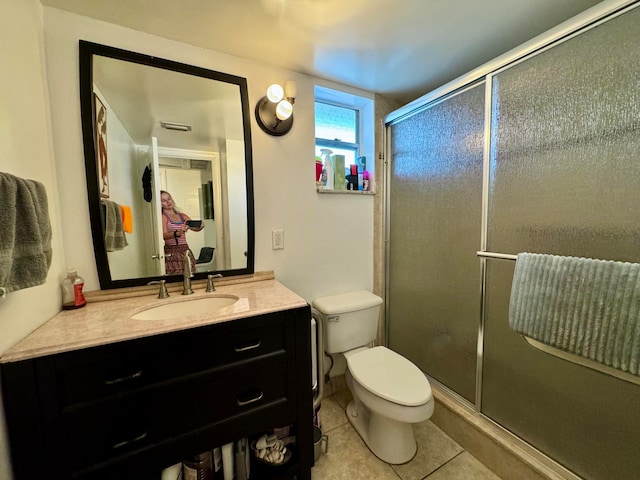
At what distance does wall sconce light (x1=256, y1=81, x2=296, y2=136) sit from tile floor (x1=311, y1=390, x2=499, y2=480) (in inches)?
69.4

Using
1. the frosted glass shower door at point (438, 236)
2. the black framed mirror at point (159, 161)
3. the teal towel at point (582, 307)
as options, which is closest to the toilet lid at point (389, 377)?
the frosted glass shower door at point (438, 236)

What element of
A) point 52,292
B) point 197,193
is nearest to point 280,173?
point 197,193

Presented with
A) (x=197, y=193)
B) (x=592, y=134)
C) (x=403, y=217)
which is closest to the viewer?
(x=592, y=134)

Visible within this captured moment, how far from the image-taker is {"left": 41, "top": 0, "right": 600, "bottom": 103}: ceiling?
1.00 m

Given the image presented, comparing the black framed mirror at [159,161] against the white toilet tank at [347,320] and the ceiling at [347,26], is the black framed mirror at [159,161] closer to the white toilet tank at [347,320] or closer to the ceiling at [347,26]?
the ceiling at [347,26]

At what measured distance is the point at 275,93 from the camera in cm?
128

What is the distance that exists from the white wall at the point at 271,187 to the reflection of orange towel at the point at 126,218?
0.13 m

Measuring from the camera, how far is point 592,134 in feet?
2.93

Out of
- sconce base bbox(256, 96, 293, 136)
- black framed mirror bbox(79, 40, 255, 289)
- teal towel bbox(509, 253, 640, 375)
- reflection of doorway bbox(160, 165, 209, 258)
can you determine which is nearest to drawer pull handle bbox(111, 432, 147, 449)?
black framed mirror bbox(79, 40, 255, 289)

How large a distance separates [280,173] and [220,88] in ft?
1.71

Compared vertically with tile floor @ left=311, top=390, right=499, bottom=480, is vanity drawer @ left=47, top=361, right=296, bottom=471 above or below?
above

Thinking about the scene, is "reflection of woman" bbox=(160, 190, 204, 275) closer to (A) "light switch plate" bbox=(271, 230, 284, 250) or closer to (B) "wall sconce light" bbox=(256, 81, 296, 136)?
(A) "light switch plate" bbox=(271, 230, 284, 250)

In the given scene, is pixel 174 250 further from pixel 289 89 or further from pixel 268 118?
pixel 289 89

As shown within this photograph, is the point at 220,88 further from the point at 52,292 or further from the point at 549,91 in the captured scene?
the point at 549,91
